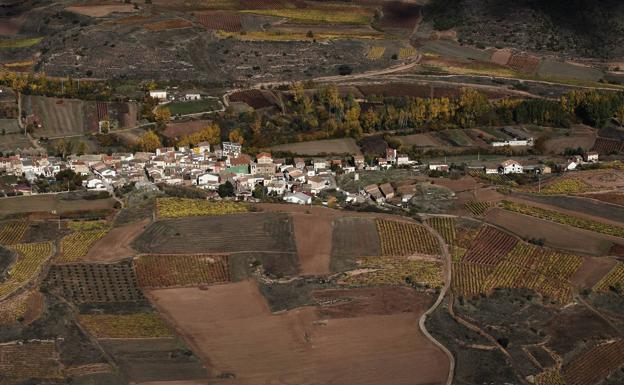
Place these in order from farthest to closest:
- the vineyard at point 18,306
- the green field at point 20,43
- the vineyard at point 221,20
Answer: the vineyard at point 221,20 → the green field at point 20,43 → the vineyard at point 18,306

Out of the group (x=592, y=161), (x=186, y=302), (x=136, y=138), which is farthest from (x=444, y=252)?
(x=136, y=138)

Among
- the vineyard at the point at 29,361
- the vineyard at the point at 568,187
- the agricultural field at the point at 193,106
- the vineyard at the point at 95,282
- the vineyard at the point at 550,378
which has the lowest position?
the vineyard at the point at 568,187

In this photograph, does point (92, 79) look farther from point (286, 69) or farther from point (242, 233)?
point (242, 233)

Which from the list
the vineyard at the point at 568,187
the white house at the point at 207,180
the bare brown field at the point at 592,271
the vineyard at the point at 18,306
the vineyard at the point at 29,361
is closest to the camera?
the vineyard at the point at 29,361

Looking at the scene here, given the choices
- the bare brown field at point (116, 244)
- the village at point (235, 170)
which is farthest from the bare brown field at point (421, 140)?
the bare brown field at point (116, 244)

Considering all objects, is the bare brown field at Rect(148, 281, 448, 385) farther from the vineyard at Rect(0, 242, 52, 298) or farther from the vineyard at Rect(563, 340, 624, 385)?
the vineyard at Rect(0, 242, 52, 298)

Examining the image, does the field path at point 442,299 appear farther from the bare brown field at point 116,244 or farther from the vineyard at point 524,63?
the vineyard at point 524,63

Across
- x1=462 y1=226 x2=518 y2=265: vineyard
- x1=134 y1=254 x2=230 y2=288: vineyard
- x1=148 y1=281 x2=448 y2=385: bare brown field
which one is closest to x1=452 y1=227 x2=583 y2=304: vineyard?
x1=462 y1=226 x2=518 y2=265: vineyard
